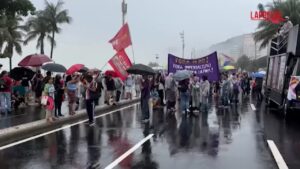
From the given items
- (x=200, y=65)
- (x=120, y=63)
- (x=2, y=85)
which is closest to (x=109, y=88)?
(x=120, y=63)

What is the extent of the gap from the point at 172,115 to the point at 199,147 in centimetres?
683

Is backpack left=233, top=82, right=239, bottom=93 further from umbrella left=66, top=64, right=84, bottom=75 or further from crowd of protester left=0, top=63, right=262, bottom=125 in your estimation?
umbrella left=66, top=64, right=84, bottom=75

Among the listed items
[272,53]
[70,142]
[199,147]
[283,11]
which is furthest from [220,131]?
[283,11]

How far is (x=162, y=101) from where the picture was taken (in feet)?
69.5

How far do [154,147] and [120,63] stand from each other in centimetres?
1124

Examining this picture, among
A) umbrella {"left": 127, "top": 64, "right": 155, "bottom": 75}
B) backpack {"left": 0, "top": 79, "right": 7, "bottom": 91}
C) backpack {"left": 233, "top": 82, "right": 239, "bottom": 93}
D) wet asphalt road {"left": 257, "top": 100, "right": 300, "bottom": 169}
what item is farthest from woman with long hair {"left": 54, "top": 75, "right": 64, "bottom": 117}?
backpack {"left": 233, "top": 82, "right": 239, "bottom": 93}

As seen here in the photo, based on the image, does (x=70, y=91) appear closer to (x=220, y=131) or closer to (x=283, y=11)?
(x=220, y=131)

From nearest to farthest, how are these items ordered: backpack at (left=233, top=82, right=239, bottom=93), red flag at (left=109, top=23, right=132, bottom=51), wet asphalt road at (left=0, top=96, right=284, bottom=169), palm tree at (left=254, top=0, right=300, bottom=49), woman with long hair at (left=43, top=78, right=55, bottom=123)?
wet asphalt road at (left=0, top=96, right=284, bottom=169), woman with long hair at (left=43, top=78, right=55, bottom=123), red flag at (left=109, top=23, right=132, bottom=51), backpack at (left=233, top=82, right=239, bottom=93), palm tree at (left=254, top=0, right=300, bottom=49)

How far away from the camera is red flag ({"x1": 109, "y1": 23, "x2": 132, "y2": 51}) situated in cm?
2120

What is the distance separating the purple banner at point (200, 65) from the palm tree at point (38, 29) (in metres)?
48.3

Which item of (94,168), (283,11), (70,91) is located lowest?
(94,168)

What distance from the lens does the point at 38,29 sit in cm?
6556

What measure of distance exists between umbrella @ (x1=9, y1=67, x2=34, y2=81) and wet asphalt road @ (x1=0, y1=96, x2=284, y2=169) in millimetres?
6589

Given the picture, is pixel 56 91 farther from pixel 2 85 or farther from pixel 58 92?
pixel 2 85
